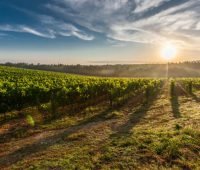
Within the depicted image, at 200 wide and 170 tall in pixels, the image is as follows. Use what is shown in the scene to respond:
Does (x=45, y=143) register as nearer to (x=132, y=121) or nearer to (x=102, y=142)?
(x=102, y=142)

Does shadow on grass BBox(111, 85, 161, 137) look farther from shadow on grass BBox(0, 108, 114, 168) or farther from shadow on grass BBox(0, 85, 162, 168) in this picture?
shadow on grass BBox(0, 108, 114, 168)

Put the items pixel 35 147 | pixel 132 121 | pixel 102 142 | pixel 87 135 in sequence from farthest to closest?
pixel 132 121 → pixel 87 135 → pixel 102 142 → pixel 35 147

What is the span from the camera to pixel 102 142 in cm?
1317

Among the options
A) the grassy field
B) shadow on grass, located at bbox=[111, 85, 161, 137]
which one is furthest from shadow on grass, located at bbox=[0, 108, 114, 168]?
shadow on grass, located at bbox=[111, 85, 161, 137]

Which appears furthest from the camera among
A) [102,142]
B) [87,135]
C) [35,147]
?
[87,135]

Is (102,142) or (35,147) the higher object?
(102,142)

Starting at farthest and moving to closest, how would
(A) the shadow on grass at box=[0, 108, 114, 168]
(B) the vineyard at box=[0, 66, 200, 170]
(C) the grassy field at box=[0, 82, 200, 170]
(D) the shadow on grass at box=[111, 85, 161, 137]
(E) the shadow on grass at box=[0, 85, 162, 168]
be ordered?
(D) the shadow on grass at box=[111, 85, 161, 137] → (E) the shadow on grass at box=[0, 85, 162, 168] → (A) the shadow on grass at box=[0, 108, 114, 168] → (B) the vineyard at box=[0, 66, 200, 170] → (C) the grassy field at box=[0, 82, 200, 170]

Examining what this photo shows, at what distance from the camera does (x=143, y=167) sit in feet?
33.3

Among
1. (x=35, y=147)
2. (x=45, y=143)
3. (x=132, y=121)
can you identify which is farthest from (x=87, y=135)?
(x=132, y=121)

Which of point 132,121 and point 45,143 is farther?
point 132,121

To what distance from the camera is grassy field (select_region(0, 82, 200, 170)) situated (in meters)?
10.5

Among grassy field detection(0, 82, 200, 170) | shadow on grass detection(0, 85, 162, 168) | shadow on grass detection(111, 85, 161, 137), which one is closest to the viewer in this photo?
grassy field detection(0, 82, 200, 170)

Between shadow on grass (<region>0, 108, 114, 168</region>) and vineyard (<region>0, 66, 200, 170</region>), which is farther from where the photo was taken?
shadow on grass (<region>0, 108, 114, 168</region>)

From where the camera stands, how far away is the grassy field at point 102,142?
34.6 feet
